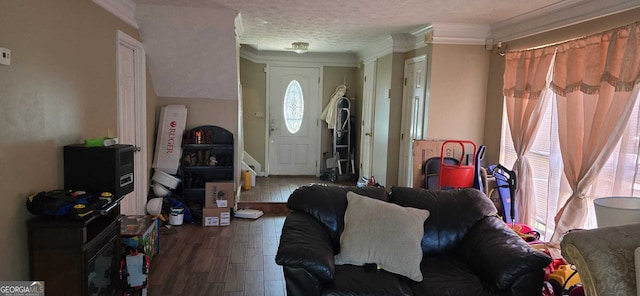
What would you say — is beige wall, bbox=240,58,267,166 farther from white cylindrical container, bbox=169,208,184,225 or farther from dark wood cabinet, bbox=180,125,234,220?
white cylindrical container, bbox=169,208,184,225

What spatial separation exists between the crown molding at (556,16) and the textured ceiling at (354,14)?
0.33 feet

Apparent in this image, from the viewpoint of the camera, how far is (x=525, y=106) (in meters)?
3.97

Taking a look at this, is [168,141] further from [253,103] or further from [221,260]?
[253,103]

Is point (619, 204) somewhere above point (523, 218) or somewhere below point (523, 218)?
above

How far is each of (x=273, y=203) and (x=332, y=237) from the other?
2.76 metres

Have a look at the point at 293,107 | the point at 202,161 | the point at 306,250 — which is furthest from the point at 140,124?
the point at 293,107

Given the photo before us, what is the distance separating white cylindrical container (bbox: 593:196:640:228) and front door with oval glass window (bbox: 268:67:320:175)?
17.4 feet

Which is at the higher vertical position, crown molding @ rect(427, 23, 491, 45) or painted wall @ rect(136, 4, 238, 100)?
crown molding @ rect(427, 23, 491, 45)

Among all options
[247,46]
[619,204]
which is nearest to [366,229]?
[619,204]

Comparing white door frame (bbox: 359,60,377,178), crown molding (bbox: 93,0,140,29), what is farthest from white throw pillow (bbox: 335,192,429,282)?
white door frame (bbox: 359,60,377,178)

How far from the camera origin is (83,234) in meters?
2.21

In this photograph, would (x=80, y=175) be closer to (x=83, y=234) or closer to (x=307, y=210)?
(x=83, y=234)

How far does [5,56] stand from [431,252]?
8.61ft

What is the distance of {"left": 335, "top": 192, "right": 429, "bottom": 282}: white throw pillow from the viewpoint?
7.65 feet
